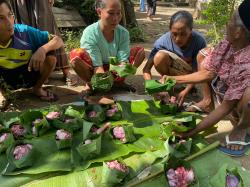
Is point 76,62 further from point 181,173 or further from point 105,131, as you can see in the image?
point 181,173

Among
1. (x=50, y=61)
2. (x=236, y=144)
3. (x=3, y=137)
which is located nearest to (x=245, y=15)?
(x=236, y=144)

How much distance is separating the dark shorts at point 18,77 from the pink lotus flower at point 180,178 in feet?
7.07

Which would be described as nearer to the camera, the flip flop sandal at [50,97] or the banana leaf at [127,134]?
the banana leaf at [127,134]

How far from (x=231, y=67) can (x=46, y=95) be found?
203 centimetres

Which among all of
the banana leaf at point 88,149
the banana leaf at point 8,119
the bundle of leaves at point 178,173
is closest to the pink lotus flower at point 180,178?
the bundle of leaves at point 178,173

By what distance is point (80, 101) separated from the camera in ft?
12.4

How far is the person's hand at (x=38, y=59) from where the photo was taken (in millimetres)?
3422

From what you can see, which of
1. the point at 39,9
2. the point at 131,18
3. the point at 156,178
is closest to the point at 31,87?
the point at 39,9

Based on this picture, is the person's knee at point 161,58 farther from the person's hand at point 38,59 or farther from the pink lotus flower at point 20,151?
the pink lotus flower at point 20,151

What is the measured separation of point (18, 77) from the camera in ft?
12.3

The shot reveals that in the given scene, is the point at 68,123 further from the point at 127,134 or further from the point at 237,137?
the point at 237,137

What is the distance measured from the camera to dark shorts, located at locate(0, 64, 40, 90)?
3.66 m

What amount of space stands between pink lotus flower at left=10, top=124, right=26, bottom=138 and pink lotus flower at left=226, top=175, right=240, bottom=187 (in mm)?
1549

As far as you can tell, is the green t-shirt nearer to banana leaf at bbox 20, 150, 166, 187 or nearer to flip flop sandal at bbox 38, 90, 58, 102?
flip flop sandal at bbox 38, 90, 58, 102
